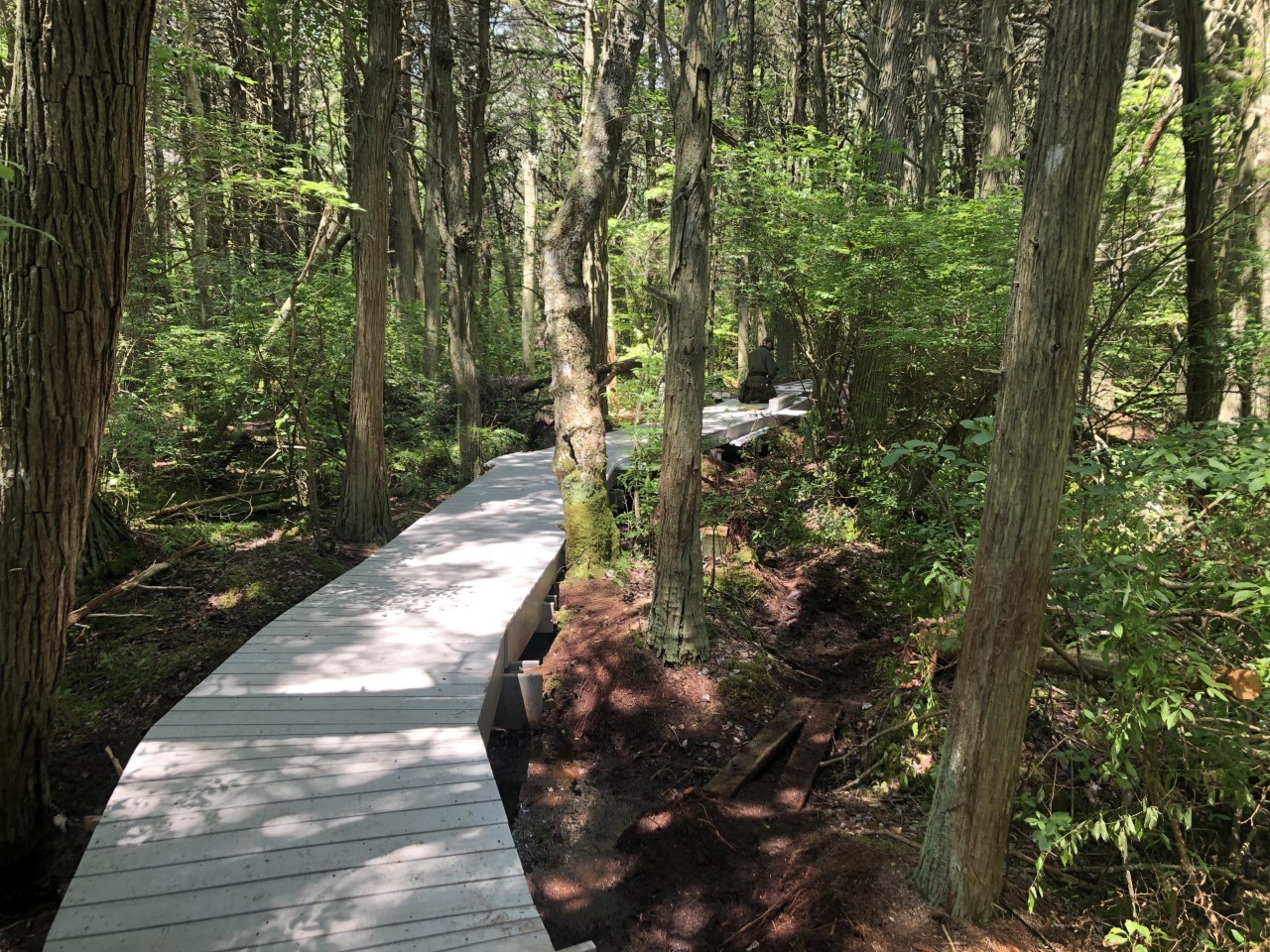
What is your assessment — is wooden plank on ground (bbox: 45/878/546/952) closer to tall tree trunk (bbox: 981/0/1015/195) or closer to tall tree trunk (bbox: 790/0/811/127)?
tall tree trunk (bbox: 981/0/1015/195)

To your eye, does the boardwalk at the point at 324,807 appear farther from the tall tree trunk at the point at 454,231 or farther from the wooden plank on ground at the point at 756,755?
the tall tree trunk at the point at 454,231

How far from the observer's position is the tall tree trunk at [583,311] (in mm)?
6949

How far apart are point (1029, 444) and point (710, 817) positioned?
3029 mm

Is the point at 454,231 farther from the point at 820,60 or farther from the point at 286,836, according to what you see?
the point at 820,60

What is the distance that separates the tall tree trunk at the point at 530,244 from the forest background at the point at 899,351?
9.56 feet

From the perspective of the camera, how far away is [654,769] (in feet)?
16.6

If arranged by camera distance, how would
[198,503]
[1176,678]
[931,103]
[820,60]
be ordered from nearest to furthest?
[1176,678] → [198,503] → [931,103] → [820,60]

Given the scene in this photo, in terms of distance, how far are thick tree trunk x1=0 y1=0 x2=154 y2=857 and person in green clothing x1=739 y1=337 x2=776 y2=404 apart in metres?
13.0

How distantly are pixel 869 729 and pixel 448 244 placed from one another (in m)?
8.46

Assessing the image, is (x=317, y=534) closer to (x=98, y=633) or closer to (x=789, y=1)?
(x=98, y=633)

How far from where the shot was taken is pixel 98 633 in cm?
562

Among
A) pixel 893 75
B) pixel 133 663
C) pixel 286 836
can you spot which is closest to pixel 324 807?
pixel 286 836

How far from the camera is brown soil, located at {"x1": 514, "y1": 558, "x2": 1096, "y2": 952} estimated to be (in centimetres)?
332

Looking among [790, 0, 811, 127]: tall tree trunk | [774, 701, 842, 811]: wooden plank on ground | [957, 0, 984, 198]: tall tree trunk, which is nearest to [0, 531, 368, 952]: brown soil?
[774, 701, 842, 811]: wooden plank on ground
